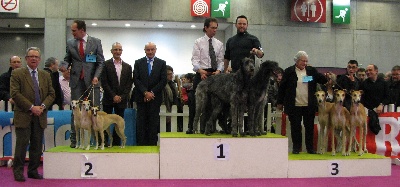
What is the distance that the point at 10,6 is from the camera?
43.3 ft

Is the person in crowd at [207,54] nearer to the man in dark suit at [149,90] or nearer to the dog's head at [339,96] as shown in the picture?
the man in dark suit at [149,90]

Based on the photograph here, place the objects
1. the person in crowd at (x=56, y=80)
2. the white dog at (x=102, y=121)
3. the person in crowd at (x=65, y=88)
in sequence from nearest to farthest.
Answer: the white dog at (x=102, y=121)
the person in crowd at (x=56, y=80)
the person in crowd at (x=65, y=88)

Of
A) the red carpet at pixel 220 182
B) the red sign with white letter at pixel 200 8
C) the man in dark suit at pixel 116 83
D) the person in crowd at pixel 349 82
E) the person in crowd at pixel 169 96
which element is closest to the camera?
the red carpet at pixel 220 182

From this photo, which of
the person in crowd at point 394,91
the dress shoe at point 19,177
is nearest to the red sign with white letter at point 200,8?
the person in crowd at point 394,91

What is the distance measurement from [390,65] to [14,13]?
1311 cm

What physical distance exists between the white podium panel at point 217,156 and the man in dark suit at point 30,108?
65.2 inches

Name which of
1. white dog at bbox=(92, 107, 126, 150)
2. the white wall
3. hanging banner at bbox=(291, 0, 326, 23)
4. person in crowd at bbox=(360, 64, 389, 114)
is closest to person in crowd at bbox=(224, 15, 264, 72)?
white dog at bbox=(92, 107, 126, 150)

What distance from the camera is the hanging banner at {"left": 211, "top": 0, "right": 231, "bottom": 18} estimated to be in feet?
46.0

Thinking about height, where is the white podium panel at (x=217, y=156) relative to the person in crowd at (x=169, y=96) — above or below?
below

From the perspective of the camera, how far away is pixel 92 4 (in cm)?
1369

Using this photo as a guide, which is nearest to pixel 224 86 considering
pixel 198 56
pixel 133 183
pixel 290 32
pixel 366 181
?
pixel 198 56

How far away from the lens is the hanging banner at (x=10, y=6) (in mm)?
13133

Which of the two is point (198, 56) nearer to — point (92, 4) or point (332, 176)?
point (332, 176)

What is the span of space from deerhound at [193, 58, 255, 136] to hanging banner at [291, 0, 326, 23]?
979 cm
